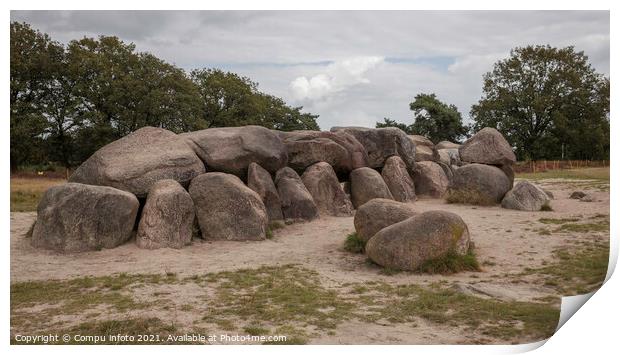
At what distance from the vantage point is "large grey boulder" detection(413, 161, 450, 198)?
2031cm

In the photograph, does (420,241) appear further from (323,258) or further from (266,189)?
(266,189)

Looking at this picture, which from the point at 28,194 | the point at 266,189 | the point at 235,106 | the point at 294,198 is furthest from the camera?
the point at 235,106

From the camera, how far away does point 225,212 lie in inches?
508

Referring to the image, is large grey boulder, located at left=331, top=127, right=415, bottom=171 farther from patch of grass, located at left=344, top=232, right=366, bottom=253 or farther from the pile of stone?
patch of grass, located at left=344, top=232, right=366, bottom=253

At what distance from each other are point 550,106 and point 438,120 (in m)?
25.4

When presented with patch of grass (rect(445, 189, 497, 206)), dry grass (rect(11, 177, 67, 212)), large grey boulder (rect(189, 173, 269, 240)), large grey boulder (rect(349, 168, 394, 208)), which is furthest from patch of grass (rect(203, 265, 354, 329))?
patch of grass (rect(445, 189, 497, 206))

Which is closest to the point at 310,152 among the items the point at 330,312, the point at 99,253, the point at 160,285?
the point at 99,253

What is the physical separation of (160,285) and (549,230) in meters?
8.56

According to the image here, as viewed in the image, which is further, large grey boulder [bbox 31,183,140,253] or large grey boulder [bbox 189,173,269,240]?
large grey boulder [bbox 189,173,269,240]

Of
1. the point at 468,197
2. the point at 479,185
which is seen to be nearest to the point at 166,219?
the point at 468,197

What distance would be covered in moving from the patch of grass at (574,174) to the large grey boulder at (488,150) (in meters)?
1.20

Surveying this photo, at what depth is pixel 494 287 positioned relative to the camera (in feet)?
29.3

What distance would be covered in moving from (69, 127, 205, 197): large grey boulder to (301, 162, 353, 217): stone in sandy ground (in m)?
3.50

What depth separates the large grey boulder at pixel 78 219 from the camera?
11477 millimetres
